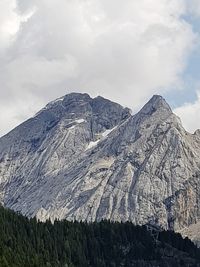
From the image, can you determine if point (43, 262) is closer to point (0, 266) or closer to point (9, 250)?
point (9, 250)

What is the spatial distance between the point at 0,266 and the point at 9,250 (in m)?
30.3

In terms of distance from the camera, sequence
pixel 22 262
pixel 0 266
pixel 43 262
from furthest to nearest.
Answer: pixel 43 262
pixel 22 262
pixel 0 266

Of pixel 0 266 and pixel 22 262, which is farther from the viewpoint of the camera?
pixel 22 262

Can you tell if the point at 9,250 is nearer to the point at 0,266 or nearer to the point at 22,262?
the point at 22,262

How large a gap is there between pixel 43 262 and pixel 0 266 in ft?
123

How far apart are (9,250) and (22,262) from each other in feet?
34.5

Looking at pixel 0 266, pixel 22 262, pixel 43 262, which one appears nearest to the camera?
pixel 0 266

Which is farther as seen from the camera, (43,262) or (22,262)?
(43,262)

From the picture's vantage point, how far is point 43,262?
198875 millimetres

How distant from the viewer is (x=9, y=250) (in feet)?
632

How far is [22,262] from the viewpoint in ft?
602

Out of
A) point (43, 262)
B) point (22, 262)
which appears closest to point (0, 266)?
point (22, 262)

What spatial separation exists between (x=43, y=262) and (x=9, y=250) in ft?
38.9

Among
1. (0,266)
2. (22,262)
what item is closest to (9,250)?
(22,262)
